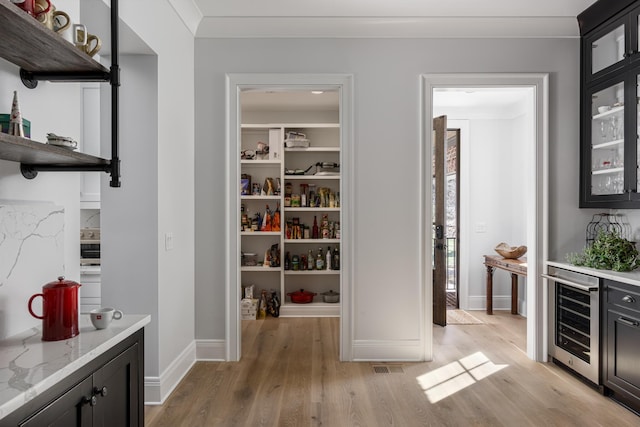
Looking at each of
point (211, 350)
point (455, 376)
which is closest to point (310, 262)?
point (211, 350)

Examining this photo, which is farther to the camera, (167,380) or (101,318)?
(167,380)

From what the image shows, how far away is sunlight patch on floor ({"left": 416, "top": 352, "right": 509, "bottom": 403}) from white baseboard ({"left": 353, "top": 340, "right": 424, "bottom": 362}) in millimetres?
225

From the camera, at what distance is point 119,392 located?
157cm

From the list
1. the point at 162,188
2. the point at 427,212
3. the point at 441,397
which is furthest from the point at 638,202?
the point at 162,188

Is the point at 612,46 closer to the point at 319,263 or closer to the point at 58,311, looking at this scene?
the point at 319,263

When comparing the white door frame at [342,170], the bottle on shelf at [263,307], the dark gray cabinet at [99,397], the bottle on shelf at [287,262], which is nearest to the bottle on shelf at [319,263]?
the bottle on shelf at [287,262]

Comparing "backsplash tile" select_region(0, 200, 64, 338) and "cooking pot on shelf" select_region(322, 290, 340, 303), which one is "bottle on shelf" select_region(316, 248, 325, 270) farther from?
"backsplash tile" select_region(0, 200, 64, 338)

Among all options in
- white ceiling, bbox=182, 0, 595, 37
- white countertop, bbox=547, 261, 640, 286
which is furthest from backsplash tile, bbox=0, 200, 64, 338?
white countertop, bbox=547, 261, 640, 286

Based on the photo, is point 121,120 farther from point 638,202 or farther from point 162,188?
point 638,202

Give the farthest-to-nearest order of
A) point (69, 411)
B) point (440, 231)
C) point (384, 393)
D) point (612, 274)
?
point (440, 231)
point (384, 393)
point (612, 274)
point (69, 411)

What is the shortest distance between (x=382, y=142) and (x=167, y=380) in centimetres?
→ 237

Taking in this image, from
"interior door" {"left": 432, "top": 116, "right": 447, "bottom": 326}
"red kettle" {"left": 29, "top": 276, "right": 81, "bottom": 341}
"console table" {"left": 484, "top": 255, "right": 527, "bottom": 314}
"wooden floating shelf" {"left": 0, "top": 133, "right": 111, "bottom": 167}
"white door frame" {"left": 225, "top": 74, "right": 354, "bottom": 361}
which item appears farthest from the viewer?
"console table" {"left": 484, "top": 255, "right": 527, "bottom": 314}

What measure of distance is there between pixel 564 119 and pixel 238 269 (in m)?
2.96

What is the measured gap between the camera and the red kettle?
142 cm
